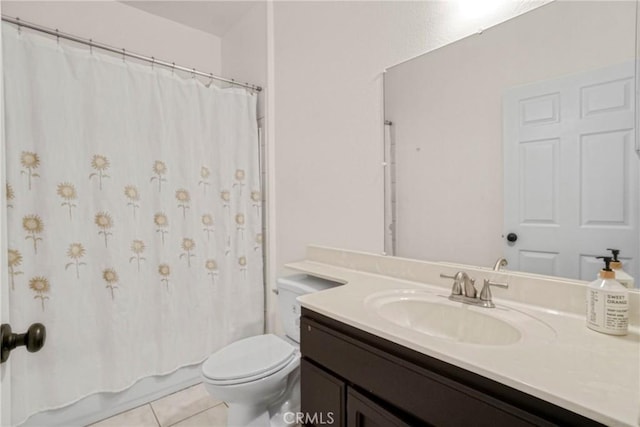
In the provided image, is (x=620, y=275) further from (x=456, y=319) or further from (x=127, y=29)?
(x=127, y=29)

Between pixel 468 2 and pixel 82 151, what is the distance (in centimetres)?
187

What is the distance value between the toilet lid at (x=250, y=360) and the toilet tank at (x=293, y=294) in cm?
8

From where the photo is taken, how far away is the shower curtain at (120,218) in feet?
4.64

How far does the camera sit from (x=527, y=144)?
1028mm

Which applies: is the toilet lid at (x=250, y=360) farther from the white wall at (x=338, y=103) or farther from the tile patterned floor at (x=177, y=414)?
the white wall at (x=338, y=103)

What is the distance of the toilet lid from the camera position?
1.29 metres

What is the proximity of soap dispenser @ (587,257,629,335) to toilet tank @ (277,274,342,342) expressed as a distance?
3.07 feet

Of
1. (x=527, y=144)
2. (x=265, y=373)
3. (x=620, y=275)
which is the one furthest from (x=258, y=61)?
(x=620, y=275)

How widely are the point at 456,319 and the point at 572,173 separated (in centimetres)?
58

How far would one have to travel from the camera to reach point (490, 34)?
1.11 m

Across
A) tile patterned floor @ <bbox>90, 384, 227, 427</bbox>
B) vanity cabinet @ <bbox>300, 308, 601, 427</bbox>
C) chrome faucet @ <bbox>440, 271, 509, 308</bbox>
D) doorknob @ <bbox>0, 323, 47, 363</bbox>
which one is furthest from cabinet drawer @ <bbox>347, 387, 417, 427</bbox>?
tile patterned floor @ <bbox>90, 384, 227, 427</bbox>

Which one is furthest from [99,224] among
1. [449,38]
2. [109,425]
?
[449,38]

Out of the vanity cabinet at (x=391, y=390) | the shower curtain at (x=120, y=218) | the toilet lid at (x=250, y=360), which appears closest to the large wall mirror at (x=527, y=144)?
the vanity cabinet at (x=391, y=390)

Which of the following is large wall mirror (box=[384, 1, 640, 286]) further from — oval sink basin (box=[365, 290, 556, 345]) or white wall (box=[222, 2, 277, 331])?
white wall (box=[222, 2, 277, 331])
